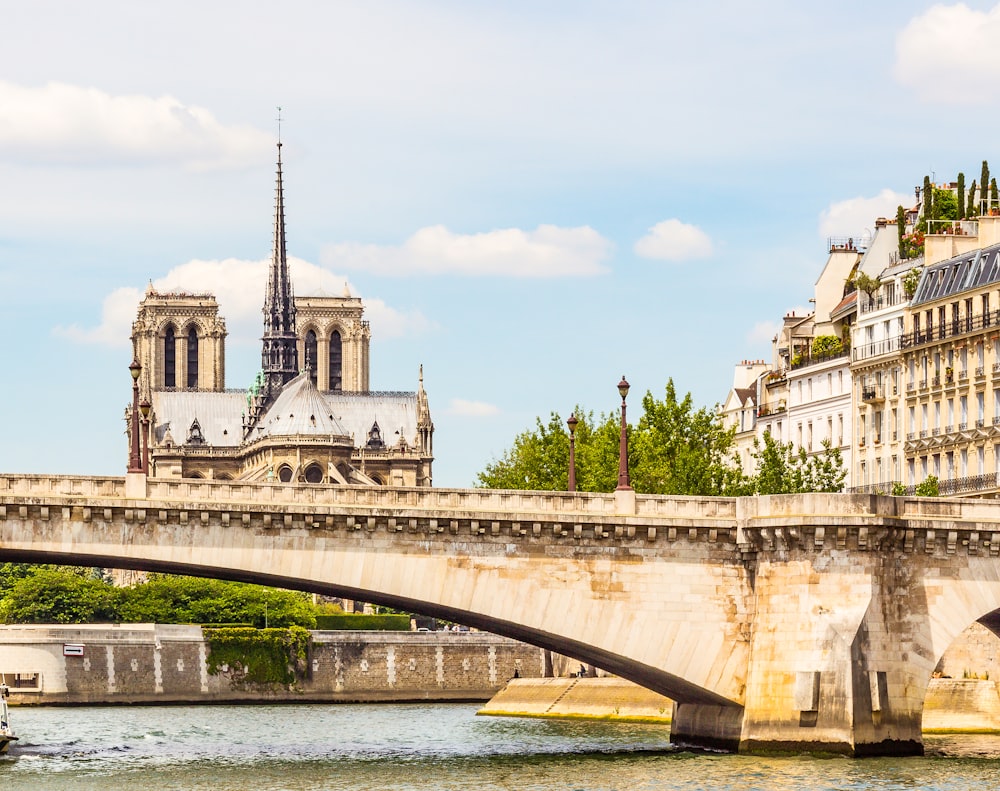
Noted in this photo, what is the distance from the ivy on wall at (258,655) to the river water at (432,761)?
2846 cm

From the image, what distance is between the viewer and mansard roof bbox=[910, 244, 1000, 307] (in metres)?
91.6

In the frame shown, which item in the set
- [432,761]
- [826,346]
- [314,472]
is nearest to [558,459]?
[826,346]

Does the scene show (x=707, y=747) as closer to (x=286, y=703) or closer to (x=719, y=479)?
(x=719, y=479)

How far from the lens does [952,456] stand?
9412 cm

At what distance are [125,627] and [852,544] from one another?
6360cm

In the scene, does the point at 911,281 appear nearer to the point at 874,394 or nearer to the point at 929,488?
the point at 874,394

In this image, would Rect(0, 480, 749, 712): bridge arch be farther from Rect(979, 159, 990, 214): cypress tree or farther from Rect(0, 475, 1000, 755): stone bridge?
Rect(979, 159, 990, 214): cypress tree

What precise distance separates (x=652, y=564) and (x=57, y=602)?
76792 millimetres

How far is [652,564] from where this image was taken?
6119 cm

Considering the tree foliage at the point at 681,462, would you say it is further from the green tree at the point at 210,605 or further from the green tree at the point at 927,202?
the green tree at the point at 210,605

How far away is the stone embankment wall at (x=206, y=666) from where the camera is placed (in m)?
113

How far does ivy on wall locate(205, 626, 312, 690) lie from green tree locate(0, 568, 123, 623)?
574 inches

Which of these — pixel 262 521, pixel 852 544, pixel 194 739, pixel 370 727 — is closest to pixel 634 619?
pixel 852 544

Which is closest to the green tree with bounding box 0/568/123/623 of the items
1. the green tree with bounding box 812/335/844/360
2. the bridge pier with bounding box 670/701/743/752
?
the green tree with bounding box 812/335/844/360
